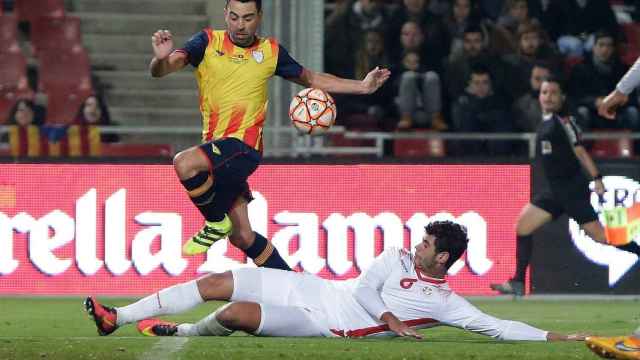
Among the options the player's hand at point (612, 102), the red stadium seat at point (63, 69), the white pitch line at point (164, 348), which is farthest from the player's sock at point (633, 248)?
the red stadium seat at point (63, 69)

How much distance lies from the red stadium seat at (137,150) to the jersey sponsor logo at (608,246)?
425 centimetres

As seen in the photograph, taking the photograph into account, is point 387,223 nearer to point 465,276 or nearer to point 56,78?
point 465,276

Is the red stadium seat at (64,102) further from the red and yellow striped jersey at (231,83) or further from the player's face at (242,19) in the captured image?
→ the player's face at (242,19)

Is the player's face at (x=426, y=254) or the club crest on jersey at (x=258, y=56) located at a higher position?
the club crest on jersey at (x=258, y=56)

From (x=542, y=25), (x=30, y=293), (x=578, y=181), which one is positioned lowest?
(x=30, y=293)

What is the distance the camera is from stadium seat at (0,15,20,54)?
1833 centimetres

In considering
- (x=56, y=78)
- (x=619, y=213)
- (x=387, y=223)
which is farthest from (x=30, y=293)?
(x=619, y=213)

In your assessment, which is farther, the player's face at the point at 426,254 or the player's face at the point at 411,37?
the player's face at the point at 411,37

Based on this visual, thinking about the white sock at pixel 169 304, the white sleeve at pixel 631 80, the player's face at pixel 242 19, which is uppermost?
the player's face at pixel 242 19

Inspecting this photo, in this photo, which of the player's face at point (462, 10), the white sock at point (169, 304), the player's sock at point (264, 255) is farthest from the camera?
the player's face at point (462, 10)

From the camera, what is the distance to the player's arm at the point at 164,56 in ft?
32.2

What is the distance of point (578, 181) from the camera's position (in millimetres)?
13898

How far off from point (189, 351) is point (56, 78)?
10.1m

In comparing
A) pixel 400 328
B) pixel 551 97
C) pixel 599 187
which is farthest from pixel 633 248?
pixel 400 328
